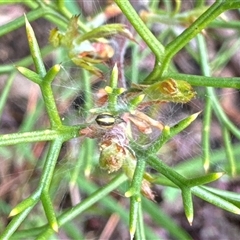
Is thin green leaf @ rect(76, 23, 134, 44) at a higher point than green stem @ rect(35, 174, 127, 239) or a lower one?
higher

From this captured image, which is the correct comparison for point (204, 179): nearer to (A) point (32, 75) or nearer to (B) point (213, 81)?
(B) point (213, 81)

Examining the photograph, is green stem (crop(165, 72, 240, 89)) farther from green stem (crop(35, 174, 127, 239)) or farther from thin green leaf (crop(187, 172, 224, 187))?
green stem (crop(35, 174, 127, 239))

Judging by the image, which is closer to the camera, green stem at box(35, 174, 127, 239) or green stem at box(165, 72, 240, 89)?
green stem at box(165, 72, 240, 89)

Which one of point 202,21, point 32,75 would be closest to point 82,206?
point 32,75

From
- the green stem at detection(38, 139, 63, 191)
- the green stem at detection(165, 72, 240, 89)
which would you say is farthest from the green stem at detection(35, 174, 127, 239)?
the green stem at detection(165, 72, 240, 89)

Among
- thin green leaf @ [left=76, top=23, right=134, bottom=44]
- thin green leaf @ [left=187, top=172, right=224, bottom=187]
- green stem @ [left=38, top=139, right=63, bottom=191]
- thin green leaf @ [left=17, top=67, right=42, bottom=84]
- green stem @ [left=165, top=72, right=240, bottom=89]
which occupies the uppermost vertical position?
thin green leaf @ [left=17, top=67, right=42, bottom=84]

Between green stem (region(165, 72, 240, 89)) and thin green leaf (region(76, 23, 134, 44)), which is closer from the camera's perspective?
green stem (region(165, 72, 240, 89))

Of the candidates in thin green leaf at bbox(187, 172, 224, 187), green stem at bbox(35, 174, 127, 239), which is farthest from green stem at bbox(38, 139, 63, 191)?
thin green leaf at bbox(187, 172, 224, 187)

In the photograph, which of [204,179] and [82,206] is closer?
[204,179]

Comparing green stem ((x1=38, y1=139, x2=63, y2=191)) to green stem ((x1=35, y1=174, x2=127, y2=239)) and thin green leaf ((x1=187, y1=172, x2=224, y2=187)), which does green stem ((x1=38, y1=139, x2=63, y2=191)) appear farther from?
thin green leaf ((x1=187, y1=172, x2=224, y2=187))

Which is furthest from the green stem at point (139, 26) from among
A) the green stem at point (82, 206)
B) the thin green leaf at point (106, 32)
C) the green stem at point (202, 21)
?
the green stem at point (82, 206)

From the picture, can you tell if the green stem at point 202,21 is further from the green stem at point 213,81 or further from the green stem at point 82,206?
the green stem at point 82,206

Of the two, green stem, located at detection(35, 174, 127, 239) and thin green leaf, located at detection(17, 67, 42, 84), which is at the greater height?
thin green leaf, located at detection(17, 67, 42, 84)
